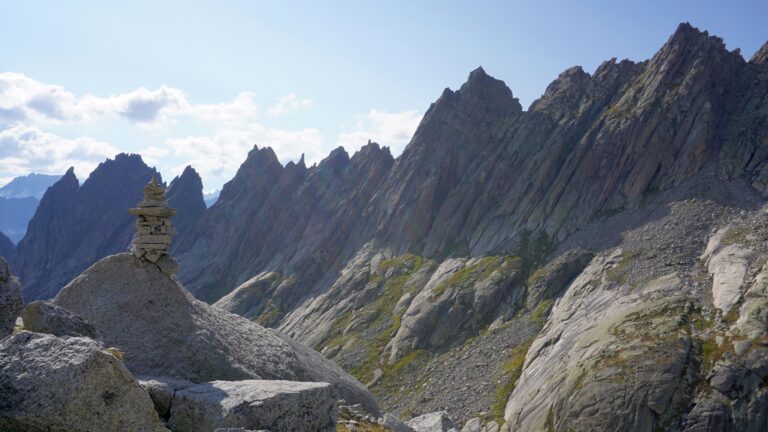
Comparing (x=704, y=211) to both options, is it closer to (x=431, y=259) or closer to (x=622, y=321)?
(x=622, y=321)

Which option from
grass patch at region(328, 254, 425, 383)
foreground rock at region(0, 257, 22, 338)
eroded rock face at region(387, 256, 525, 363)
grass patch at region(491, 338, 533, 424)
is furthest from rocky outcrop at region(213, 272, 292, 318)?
foreground rock at region(0, 257, 22, 338)

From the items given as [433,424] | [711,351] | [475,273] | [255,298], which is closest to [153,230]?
[433,424]

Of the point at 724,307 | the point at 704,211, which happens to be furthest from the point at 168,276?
the point at 704,211

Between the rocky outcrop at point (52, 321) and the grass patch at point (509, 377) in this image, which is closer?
the rocky outcrop at point (52, 321)

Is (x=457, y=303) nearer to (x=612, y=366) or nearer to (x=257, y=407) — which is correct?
(x=612, y=366)

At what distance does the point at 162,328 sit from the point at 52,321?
6.55m

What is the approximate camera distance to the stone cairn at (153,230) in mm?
24109

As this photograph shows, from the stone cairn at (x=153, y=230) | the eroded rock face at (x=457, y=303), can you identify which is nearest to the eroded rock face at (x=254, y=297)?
the eroded rock face at (x=457, y=303)

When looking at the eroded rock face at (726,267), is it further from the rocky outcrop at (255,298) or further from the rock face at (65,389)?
the rocky outcrop at (255,298)

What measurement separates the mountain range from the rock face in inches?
2207

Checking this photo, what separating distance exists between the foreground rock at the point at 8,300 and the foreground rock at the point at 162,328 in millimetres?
7682

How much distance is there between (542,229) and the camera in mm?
121875

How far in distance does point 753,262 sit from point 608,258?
24367mm

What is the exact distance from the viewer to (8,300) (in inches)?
526
